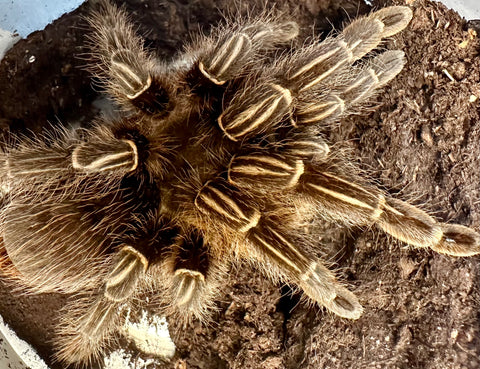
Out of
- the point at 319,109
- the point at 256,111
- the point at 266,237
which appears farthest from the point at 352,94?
the point at 266,237

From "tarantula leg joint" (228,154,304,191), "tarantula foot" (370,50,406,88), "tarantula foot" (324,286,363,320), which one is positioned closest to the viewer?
"tarantula leg joint" (228,154,304,191)

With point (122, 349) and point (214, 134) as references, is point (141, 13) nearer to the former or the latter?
point (214, 134)

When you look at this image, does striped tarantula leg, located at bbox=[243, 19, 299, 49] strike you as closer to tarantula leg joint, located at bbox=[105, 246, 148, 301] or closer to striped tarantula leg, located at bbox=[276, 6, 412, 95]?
striped tarantula leg, located at bbox=[276, 6, 412, 95]

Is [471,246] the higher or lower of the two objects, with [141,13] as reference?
lower

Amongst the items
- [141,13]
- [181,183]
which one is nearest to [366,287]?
[181,183]

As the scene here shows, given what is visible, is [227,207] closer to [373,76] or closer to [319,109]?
[319,109]

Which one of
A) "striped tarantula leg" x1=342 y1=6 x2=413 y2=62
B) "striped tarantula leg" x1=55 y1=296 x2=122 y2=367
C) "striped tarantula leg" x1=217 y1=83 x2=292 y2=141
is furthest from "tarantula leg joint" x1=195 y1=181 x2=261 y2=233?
"striped tarantula leg" x1=342 y1=6 x2=413 y2=62
